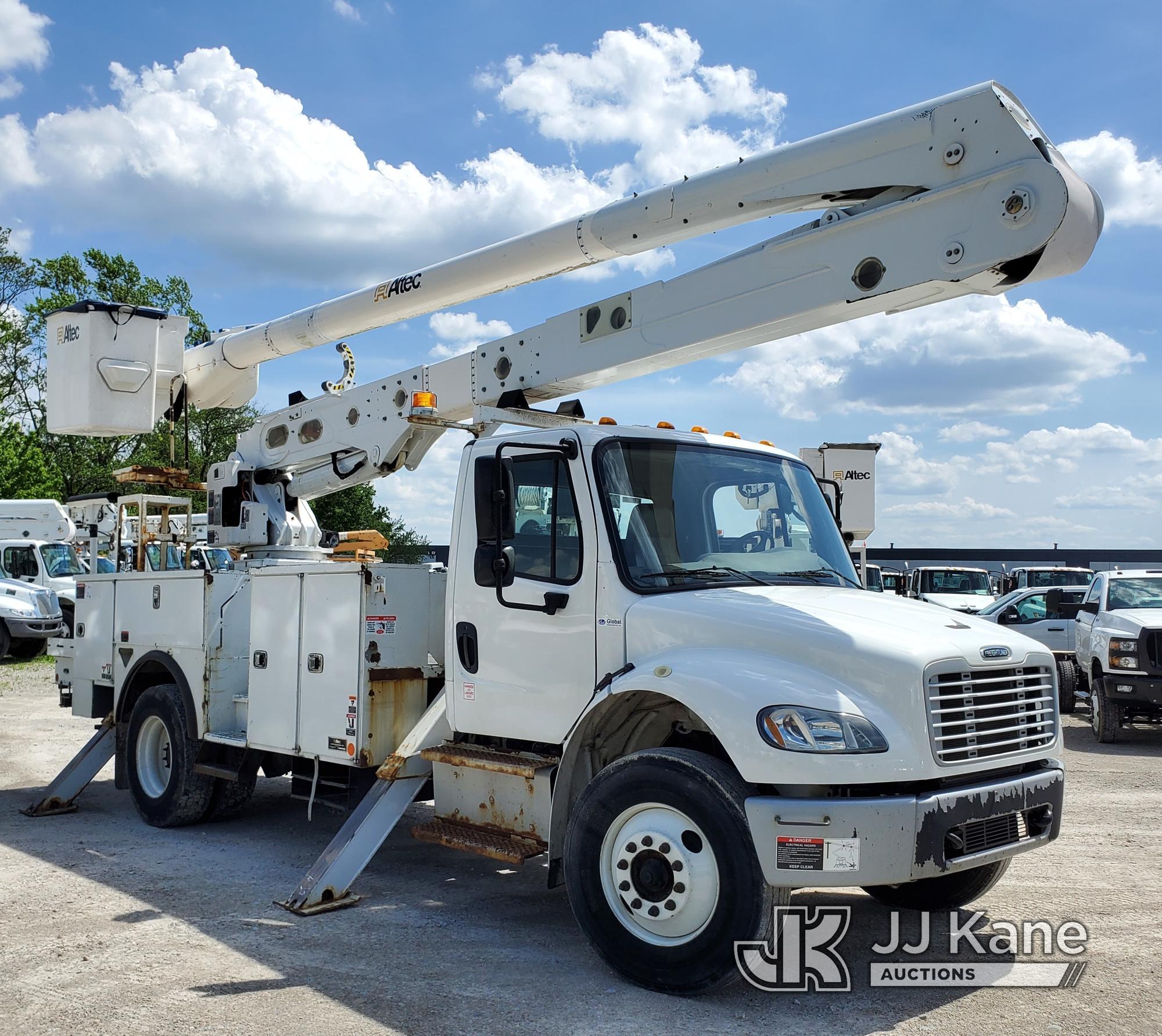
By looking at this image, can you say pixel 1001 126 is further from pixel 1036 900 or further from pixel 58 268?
pixel 58 268

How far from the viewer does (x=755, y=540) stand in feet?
19.8

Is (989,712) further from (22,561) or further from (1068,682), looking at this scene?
(22,561)

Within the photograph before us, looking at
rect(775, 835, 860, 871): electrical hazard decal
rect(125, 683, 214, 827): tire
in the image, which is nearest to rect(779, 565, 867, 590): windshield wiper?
rect(775, 835, 860, 871): electrical hazard decal

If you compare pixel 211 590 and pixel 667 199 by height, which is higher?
pixel 667 199

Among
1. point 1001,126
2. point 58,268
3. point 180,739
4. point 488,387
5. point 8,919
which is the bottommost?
point 8,919

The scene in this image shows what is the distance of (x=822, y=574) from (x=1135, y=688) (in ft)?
27.6

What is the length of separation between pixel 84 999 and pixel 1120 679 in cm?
1145

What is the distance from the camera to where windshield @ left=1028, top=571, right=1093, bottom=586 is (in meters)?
21.8

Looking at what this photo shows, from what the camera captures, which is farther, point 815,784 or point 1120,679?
point 1120,679

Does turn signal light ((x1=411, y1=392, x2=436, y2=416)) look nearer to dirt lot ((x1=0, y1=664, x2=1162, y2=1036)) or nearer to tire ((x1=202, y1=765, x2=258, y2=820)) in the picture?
dirt lot ((x1=0, y1=664, x2=1162, y2=1036))

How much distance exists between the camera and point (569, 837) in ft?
17.5

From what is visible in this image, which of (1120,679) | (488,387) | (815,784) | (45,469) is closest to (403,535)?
(45,469)

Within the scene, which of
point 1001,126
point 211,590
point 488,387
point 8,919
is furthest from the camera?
point 211,590

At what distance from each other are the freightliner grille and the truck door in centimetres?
169
